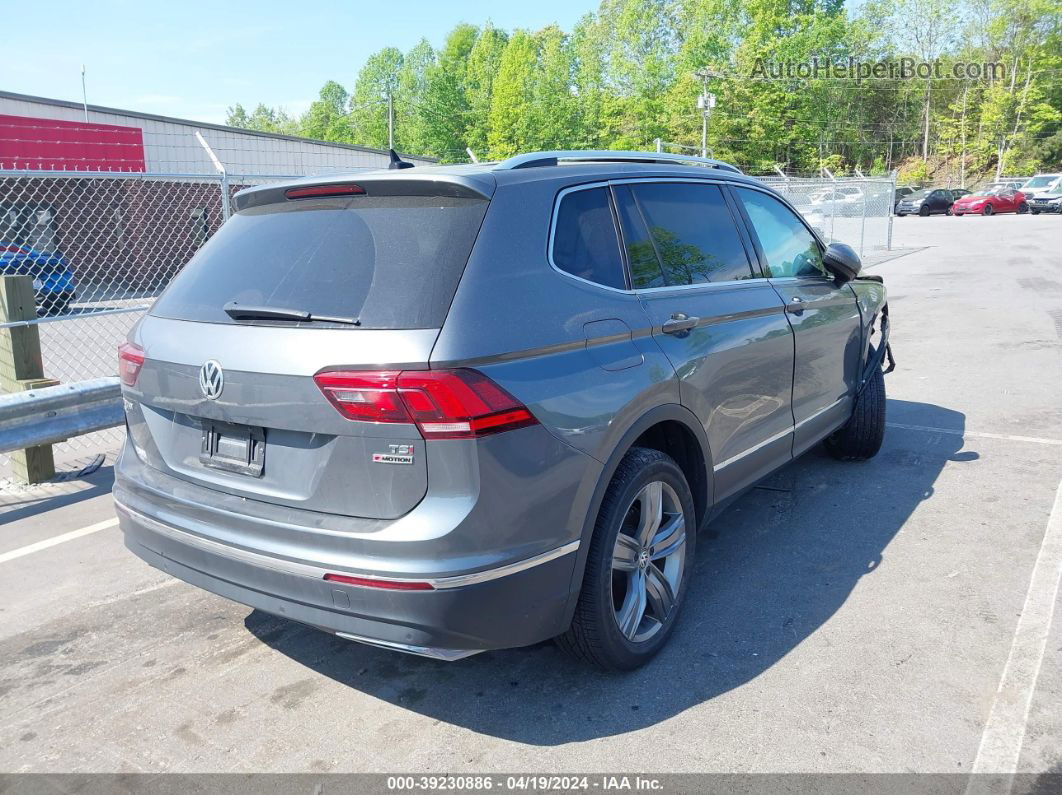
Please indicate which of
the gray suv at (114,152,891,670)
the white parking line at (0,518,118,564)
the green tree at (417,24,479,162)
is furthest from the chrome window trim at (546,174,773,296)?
the green tree at (417,24,479,162)

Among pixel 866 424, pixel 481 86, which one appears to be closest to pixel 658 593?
pixel 866 424

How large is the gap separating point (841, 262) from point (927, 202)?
4872 centimetres

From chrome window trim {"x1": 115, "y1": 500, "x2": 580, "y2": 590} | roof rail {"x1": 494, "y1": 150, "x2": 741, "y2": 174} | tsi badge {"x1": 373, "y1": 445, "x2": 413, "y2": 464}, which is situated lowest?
chrome window trim {"x1": 115, "y1": 500, "x2": 580, "y2": 590}

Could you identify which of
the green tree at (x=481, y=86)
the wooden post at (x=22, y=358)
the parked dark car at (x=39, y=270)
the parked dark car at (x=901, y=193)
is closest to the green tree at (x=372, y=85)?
the green tree at (x=481, y=86)

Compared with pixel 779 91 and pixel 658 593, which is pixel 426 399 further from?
pixel 779 91

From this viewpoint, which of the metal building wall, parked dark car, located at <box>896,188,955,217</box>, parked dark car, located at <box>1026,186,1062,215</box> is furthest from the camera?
parked dark car, located at <box>896,188,955,217</box>

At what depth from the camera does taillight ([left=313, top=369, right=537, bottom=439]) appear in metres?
2.47

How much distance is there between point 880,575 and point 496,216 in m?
2.58

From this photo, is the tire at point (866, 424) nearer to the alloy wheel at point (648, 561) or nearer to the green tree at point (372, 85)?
the alloy wheel at point (648, 561)

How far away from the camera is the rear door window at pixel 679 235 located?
3480mm

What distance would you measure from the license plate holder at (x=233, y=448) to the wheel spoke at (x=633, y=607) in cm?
142

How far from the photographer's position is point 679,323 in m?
3.43

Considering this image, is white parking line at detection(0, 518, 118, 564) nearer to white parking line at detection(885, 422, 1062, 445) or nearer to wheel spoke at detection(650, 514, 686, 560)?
wheel spoke at detection(650, 514, 686, 560)

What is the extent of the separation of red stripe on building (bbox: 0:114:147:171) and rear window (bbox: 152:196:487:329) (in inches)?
779
